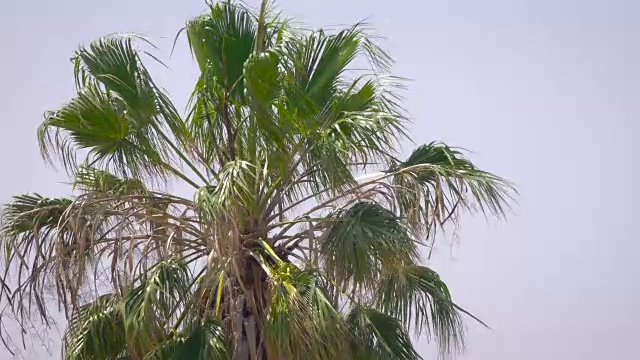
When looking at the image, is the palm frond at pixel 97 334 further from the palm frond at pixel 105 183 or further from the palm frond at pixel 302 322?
the palm frond at pixel 302 322

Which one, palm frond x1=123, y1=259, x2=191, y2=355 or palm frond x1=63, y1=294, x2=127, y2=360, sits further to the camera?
palm frond x1=63, y1=294, x2=127, y2=360

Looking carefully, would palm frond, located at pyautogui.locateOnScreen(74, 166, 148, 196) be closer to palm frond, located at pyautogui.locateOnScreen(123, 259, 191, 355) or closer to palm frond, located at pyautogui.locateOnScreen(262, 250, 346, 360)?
palm frond, located at pyautogui.locateOnScreen(123, 259, 191, 355)

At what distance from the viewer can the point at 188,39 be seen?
1255cm

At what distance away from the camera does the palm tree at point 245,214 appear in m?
10.6

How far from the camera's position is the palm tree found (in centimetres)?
1059

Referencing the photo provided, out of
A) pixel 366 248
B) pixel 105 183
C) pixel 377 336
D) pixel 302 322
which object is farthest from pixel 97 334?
pixel 366 248

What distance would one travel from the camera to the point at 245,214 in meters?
11.5

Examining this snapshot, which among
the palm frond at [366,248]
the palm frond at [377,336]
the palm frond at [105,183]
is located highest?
the palm frond at [105,183]

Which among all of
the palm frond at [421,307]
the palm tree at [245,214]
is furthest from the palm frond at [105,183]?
the palm frond at [421,307]

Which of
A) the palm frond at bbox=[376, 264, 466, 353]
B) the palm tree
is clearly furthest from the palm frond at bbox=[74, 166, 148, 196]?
the palm frond at bbox=[376, 264, 466, 353]

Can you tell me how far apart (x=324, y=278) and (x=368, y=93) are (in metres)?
2.02

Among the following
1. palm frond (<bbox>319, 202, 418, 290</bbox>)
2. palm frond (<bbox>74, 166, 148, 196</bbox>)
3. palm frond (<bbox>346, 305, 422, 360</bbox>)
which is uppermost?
palm frond (<bbox>74, 166, 148, 196</bbox>)

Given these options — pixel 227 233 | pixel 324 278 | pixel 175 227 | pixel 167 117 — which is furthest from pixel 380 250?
pixel 167 117

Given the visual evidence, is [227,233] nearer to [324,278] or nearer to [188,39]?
[324,278]
